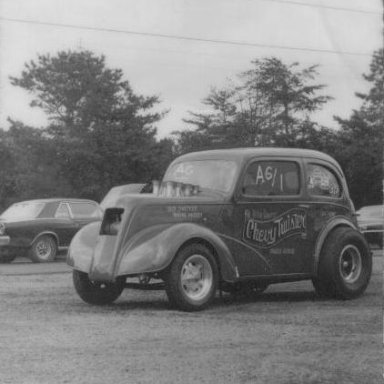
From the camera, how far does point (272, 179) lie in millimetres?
9727

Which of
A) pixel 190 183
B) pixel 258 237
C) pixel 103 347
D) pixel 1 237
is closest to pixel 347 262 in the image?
pixel 258 237

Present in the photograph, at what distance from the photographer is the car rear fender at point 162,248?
8.43 meters

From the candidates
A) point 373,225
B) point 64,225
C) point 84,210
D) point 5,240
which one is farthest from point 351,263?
point 373,225

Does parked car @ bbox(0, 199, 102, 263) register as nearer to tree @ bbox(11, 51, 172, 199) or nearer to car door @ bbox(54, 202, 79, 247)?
car door @ bbox(54, 202, 79, 247)

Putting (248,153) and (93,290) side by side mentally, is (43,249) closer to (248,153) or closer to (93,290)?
(93,290)

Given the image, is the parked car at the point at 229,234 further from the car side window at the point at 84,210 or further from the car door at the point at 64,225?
the car side window at the point at 84,210

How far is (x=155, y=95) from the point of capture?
51156 millimetres

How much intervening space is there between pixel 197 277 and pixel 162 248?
0.56 metres

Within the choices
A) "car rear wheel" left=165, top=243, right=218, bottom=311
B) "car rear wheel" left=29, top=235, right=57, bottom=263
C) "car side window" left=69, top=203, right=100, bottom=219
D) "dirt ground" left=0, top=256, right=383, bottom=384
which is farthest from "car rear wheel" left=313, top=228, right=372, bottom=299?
"car side window" left=69, top=203, right=100, bottom=219

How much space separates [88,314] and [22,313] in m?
0.67

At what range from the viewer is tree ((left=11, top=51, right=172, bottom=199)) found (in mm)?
46812

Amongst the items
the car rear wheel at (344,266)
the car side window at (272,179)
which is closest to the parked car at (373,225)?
the car rear wheel at (344,266)

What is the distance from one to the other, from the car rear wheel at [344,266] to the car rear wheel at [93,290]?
7.67 ft

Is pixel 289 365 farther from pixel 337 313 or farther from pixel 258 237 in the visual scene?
pixel 258 237
